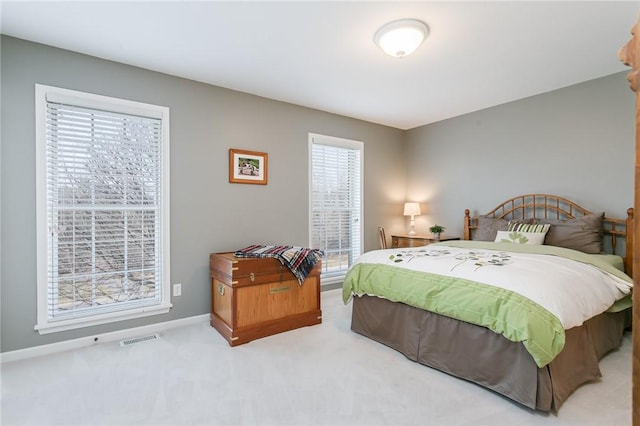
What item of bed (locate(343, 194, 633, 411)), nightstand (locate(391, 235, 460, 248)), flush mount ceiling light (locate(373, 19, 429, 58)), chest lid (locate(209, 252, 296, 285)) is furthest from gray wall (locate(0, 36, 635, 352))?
flush mount ceiling light (locate(373, 19, 429, 58))

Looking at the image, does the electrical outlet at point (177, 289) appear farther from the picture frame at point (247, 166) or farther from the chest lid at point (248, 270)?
the picture frame at point (247, 166)

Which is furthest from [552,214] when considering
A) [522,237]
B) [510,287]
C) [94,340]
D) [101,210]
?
[94,340]

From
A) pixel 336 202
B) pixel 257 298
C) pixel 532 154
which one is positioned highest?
pixel 532 154

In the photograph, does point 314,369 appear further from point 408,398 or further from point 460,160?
point 460,160

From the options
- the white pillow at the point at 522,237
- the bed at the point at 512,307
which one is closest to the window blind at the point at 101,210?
the bed at the point at 512,307

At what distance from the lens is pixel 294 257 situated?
315 centimetres

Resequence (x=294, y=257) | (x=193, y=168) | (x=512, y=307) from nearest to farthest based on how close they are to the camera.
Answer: (x=512, y=307) < (x=294, y=257) < (x=193, y=168)

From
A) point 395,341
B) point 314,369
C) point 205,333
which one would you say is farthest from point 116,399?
point 395,341

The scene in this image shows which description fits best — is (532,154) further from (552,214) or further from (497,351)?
(497,351)

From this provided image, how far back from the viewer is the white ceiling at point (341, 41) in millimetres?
2191

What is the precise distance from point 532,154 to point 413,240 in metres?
1.75

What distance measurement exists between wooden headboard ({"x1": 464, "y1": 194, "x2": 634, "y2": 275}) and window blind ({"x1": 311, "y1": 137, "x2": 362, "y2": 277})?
1525 millimetres

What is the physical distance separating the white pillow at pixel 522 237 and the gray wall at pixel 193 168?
1.82 metres

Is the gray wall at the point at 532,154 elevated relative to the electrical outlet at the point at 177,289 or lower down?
elevated
